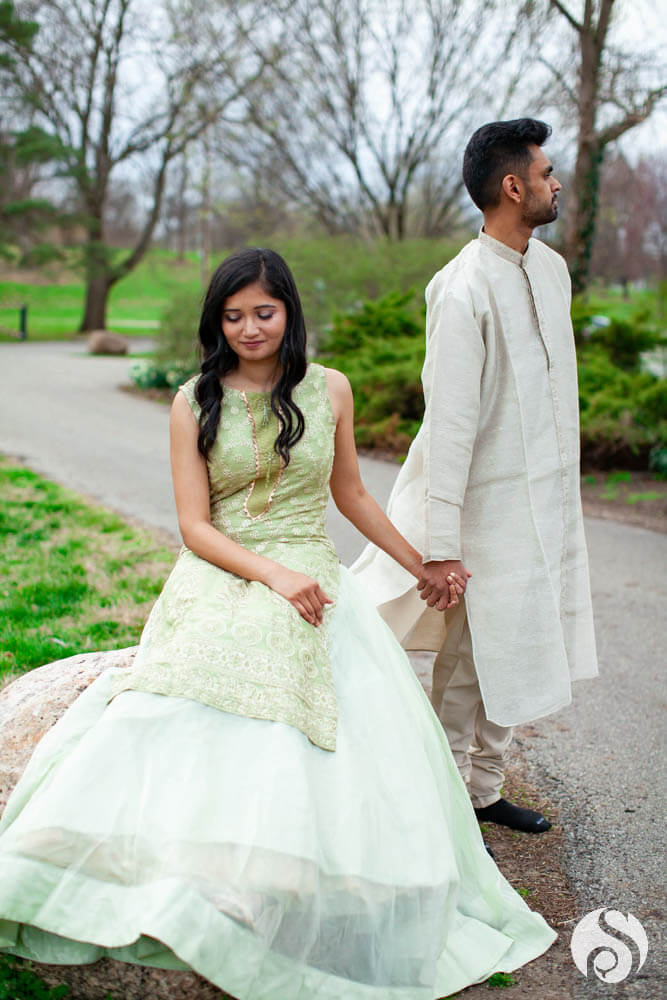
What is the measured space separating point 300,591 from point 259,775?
61 cm

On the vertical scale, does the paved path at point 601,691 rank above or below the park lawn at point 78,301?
below

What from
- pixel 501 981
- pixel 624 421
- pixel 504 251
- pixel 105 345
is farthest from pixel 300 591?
pixel 105 345

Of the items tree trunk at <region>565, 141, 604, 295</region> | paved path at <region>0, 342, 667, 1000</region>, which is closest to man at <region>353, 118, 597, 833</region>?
paved path at <region>0, 342, 667, 1000</region>

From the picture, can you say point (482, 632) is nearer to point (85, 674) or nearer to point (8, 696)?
point (85, 674)

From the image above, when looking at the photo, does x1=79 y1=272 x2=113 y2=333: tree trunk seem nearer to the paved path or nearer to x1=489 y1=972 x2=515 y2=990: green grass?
the paved path

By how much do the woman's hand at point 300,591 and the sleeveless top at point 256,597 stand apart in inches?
0.8

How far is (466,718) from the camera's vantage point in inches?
132

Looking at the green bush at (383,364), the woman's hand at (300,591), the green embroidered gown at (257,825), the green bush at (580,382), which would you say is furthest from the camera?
the green bush at (383,364)

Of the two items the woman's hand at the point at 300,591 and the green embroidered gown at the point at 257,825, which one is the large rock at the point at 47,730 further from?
the woman's hand at the point at 300,591

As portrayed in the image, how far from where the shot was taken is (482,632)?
3.13m

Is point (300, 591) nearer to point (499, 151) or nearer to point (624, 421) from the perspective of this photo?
point (499, 151)

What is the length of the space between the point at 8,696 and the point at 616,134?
10649 millimetres

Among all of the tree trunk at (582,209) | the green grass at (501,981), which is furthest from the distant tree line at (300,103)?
the green grass at (501,981)

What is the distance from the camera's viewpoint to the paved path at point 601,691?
3113mm
